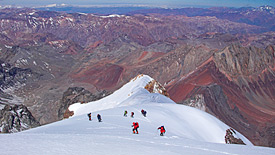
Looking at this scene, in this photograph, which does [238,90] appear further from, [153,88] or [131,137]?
[131,137]

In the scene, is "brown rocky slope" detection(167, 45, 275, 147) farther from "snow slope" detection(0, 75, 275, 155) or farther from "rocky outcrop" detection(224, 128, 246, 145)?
"snow slope" detection(0, 75, 275, 155)

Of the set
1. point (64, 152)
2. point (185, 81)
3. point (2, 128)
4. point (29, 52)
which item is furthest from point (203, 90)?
point (29, 52)

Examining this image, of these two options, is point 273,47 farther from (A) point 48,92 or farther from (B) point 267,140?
(A) point 48,92

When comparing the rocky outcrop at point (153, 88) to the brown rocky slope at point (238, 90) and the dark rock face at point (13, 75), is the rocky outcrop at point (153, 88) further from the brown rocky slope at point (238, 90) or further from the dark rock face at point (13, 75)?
the dark rock face at point (13, 75)

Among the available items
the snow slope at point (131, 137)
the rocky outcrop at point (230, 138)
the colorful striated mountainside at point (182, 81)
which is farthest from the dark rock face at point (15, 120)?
the rocky outcrop at point (230, 138)

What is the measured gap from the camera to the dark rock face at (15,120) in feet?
159

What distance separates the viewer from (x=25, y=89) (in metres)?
130

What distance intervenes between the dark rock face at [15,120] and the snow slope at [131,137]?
3015 cm

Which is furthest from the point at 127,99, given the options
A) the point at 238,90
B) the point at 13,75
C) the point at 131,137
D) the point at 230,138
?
the point at 13,75

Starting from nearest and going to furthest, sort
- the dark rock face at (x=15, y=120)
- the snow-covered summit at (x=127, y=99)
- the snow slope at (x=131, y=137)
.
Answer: the snow slope at (x=131, y=137)
the snow-covered summit at (x=127, y=99)
the dark rock face at (x=15, y=120)

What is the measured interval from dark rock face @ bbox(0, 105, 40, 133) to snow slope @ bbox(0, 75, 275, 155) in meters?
30.1

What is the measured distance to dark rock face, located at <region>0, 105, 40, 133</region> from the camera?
159ft

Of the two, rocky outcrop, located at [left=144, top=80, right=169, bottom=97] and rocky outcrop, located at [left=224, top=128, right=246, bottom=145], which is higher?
rocky outcrop, located at [left=144, top=80, right=169, bottom=97]

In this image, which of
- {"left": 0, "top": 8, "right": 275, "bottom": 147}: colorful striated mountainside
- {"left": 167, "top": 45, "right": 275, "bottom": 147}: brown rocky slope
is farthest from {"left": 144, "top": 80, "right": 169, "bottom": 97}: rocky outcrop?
{"left": 167, "top": 45, "right": 275, "bottom": 147}: brown rocky slope
